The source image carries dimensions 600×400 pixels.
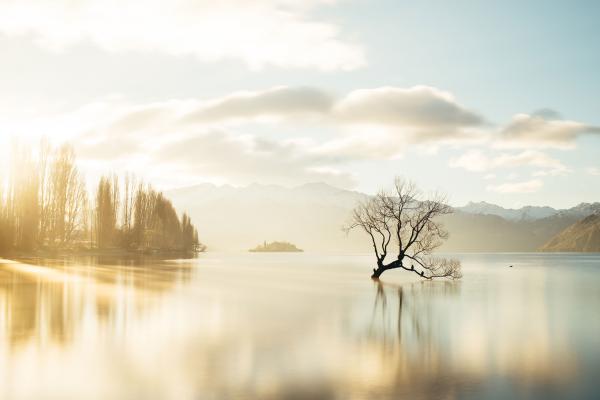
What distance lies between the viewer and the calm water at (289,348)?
973 cm

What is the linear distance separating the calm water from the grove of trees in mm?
46314

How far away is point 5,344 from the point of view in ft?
44.6

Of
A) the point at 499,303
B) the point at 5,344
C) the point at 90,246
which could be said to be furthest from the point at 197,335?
the point at 90,246

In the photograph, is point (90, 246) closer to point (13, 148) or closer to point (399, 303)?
point (13, 148)

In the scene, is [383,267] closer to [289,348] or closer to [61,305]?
[61,305]

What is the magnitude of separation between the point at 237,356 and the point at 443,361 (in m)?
4.76

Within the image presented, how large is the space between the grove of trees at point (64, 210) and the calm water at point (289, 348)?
4631 cm

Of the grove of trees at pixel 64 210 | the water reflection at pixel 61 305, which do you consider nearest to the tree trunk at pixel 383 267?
the water reflection at pixel 61 305

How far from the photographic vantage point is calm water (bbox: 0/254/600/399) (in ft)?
31.9

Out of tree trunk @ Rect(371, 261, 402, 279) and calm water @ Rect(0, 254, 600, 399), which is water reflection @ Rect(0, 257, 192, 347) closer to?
calm water @ Rect(0, 254, 600, 399)

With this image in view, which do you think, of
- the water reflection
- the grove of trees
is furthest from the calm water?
the grove of trees

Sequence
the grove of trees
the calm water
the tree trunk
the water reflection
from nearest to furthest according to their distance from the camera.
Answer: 1. the calm water
2. the water reflection
3. the tree trunk
4. the grove of trees

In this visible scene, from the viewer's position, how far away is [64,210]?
249 ft

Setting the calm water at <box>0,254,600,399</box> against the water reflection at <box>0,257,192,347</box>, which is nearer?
the calm water at <box>0,254,600,399</box>
